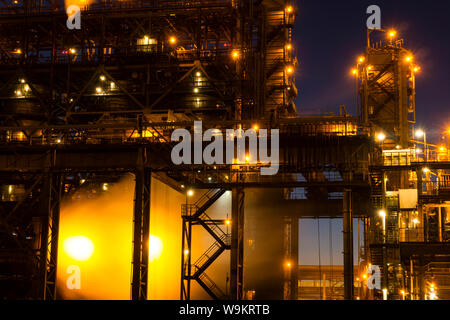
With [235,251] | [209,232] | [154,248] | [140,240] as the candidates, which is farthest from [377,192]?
[140,240]

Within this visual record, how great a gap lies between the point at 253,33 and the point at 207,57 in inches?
253

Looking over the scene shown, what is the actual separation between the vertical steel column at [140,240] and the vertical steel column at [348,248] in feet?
40.9

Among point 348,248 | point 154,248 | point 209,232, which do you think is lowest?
point 348,248

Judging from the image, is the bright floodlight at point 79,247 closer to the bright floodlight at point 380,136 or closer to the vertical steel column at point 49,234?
the vertical steel column at point 49,234

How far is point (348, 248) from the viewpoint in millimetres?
34562

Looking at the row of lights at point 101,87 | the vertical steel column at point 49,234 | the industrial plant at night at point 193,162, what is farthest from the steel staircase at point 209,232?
the row of lights at point 101,87

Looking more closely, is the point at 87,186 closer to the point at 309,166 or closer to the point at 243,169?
the point at 243,169

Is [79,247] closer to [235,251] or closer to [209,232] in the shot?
[209,232]

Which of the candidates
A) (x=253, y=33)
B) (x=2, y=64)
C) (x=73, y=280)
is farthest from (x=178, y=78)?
(x=73, y=280)

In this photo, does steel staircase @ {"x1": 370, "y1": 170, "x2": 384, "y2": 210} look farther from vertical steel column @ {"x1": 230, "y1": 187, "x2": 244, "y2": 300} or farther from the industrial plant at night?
vertical steel column @ {"x1": 230, "y1": 187, "x2": 244, "y2": 300}

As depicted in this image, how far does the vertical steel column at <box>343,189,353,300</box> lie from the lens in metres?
34.2

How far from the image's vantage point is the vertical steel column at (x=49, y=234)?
36.7 metres

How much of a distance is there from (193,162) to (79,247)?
12.4 metres

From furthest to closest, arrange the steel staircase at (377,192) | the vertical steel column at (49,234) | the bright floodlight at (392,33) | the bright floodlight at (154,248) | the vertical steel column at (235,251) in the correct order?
the bright floodlight at (392,33) → the bright floodlight at (154,248) → the steel staircase at (377,192) → the vertical steel column at (49,234) → the vertical steel column at (235,251)
